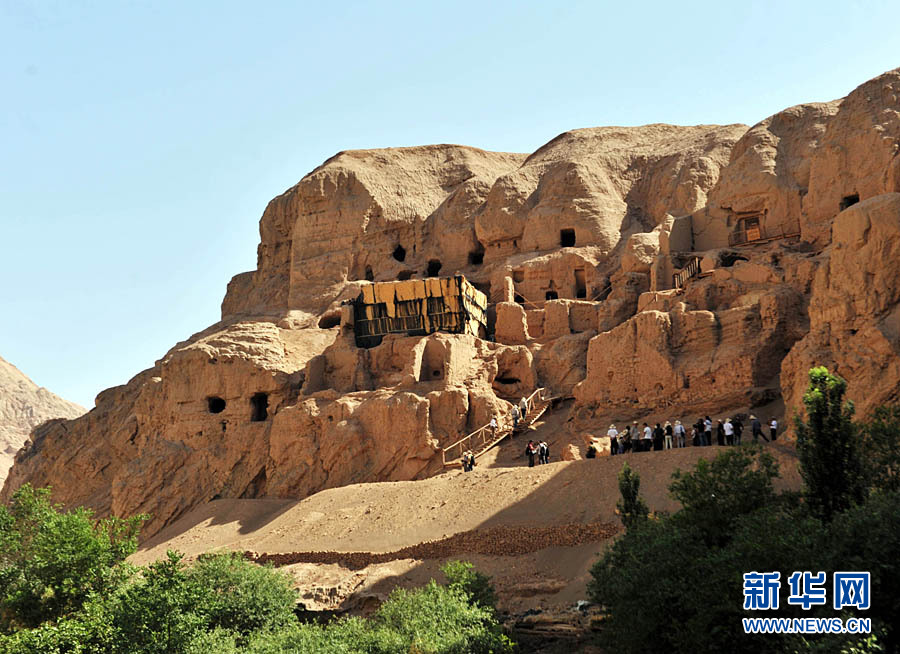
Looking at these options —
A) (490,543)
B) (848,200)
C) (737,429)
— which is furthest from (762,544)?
(848,200)

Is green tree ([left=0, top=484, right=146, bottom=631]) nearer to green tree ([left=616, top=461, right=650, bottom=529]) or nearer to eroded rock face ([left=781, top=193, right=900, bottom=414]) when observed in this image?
green tree ([left=616, top=461, right=650, bottom=529])

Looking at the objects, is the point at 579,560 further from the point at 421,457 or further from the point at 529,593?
the point at 421,457

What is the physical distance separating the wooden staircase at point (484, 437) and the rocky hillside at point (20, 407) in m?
80.0

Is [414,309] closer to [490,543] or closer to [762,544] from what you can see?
[490,543]

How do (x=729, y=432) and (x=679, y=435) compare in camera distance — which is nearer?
(x=729, y=432)

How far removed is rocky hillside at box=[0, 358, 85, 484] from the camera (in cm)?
10050

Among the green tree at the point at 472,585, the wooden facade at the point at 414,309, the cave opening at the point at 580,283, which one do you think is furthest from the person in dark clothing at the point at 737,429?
the cave opening at the point at 580,283

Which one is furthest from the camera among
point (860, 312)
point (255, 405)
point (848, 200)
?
point (255, 405)

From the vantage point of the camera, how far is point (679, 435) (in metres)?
25.2

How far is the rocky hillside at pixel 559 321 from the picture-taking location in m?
27.8

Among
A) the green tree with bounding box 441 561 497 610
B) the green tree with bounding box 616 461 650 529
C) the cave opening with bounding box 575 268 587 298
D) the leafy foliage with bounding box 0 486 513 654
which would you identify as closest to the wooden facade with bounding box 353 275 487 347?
the cave opening with bounding box 575 268 587 298

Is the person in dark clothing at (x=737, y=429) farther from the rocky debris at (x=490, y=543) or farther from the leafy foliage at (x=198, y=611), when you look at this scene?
the leafy foliage at (x=198, y=611)

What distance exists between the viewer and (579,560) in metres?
20.9

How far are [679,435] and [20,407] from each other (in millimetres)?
98112
